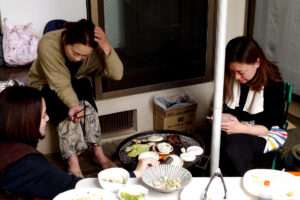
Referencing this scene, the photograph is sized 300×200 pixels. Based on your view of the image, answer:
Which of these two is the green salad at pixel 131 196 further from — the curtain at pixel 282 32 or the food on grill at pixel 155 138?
the curtain at pixel 282 32

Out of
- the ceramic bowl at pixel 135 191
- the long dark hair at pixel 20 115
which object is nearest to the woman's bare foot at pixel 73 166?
the long dark hair at pixel 20 115

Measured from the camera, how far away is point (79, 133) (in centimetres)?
276

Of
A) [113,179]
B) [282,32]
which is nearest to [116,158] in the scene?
[113,179]

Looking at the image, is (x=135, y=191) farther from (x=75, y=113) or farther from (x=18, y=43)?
(x=18, y=43)

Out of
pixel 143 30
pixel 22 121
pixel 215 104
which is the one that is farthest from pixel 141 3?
pixel 22 121

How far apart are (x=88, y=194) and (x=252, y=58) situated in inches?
52.5

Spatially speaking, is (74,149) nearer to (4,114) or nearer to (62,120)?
(62,120)

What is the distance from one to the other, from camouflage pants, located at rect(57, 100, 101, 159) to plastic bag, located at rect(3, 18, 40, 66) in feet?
2.46

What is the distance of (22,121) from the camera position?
150 centimetres

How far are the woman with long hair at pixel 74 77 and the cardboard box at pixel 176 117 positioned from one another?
0.67 m

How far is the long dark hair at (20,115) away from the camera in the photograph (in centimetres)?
148

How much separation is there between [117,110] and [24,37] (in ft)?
3.47

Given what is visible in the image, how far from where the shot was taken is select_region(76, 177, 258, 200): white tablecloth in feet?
4.84

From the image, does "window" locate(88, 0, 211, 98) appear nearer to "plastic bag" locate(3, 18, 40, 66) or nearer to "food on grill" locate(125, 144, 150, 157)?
"plastic bag" locate(3, 18, 40, 66)
